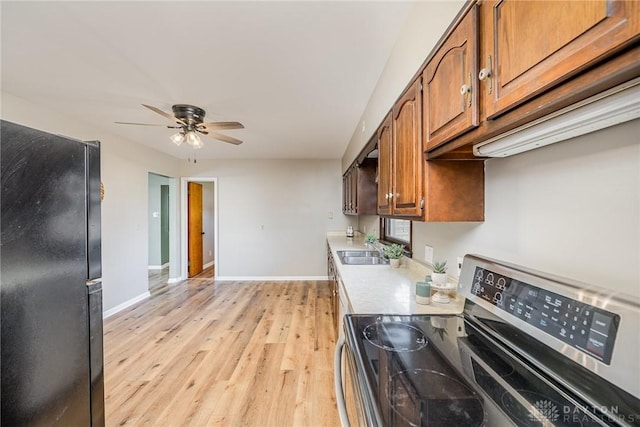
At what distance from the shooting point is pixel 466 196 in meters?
1.25

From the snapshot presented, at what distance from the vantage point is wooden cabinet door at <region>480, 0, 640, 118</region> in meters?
0.43

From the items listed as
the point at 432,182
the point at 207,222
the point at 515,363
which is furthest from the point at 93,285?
the point at 207,222

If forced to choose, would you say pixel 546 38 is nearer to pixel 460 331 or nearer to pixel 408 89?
pixel 408 89

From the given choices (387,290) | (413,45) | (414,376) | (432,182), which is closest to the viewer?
(414,376)

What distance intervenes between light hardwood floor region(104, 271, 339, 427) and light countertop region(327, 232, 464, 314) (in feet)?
3.02

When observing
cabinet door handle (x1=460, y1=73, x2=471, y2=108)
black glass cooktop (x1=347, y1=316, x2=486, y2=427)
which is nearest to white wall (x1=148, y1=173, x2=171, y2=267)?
black glass cooktop (x1=347, y1=316, x2=486, y2=427)

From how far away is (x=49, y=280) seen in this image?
1107mm

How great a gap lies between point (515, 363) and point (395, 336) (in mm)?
380

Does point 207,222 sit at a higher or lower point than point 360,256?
higher

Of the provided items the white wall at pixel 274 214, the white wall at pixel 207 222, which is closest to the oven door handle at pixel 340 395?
the white wall at pixel 274 214

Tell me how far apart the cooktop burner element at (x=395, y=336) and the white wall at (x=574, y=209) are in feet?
1.63

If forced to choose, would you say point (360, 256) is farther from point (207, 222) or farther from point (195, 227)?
point (207, 222)

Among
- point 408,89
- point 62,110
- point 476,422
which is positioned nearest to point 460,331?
point 476,422

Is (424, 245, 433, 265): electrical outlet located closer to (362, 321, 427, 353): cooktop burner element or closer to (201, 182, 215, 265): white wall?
(362, 321, 427, 353): cooktop burner element
